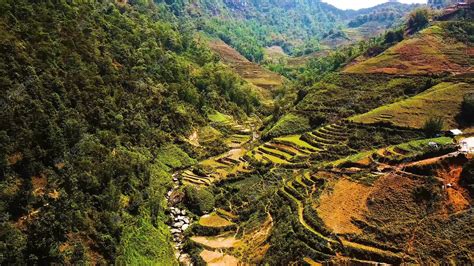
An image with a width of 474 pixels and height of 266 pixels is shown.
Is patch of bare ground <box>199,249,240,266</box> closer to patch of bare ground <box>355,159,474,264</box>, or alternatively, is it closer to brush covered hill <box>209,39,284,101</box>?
patch of bare ground <box>355,159,474,264</box>

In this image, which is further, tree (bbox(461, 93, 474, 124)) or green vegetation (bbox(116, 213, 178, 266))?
tree (bbox(461, 93, 474, 124))

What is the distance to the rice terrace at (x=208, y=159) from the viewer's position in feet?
106

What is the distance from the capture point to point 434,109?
51.1 m

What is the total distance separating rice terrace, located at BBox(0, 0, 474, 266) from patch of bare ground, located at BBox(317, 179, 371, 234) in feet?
0.55

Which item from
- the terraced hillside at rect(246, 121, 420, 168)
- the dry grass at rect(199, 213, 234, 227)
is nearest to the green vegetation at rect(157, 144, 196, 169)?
the terraced hillside at rect(246, 121, 420, 168)

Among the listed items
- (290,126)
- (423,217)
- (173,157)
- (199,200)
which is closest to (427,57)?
(290,126)

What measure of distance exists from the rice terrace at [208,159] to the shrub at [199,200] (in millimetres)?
158

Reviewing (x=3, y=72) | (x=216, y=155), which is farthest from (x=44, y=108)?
(x=216, y=155)

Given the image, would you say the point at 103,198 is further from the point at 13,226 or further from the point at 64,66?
the point at 64,66

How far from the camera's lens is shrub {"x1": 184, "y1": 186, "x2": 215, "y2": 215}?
44906 mm

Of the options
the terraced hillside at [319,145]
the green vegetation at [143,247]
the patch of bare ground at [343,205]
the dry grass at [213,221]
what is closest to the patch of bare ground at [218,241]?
the dry grass at [213,221]

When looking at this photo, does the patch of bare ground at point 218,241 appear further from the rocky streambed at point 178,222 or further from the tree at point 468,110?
the tree at point 468,110

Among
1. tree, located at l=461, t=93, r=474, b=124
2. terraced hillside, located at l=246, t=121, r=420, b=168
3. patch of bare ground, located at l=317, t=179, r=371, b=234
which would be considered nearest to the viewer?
patch of bare ground, located at l=317, t=179, r=371, b=234

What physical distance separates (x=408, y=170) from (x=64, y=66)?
36.3 metres
